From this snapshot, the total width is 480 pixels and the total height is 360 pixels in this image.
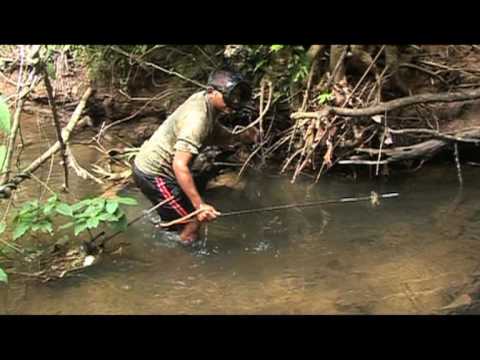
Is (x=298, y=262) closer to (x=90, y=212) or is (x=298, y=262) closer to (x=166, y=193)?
(x=166, y=193)

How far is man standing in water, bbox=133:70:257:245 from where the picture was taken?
164 inches

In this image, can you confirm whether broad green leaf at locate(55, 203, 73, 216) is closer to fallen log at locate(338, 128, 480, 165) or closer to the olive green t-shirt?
the olive green t-shirt

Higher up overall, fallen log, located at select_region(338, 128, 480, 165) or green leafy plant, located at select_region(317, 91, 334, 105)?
green leafy plant, located at select_region(317, 91, 334, 105)

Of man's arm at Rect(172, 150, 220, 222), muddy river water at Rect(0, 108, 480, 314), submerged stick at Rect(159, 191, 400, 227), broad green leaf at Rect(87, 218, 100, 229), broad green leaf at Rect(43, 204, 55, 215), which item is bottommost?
muddy river water at Rect(0, 108, 480, 314)

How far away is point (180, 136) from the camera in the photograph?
4230 millimetres

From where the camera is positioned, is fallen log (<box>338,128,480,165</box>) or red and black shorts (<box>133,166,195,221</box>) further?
fallen log (<box>338,128,480,165</box>)

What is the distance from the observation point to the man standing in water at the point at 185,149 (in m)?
4.17

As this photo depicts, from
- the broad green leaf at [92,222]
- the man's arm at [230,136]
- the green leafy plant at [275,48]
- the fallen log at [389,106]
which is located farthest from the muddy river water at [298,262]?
the green leafy plant at [275,48]

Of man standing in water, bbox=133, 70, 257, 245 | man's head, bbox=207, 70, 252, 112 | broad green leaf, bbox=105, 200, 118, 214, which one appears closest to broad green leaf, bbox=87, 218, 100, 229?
broad green leaf, bbox=105, 200, 118, 214

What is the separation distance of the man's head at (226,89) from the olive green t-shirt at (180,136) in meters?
0.09

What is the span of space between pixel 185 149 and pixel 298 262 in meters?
1.08

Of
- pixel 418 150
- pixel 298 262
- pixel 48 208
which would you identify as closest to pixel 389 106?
pixel 418 150

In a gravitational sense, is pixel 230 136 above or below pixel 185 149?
below
